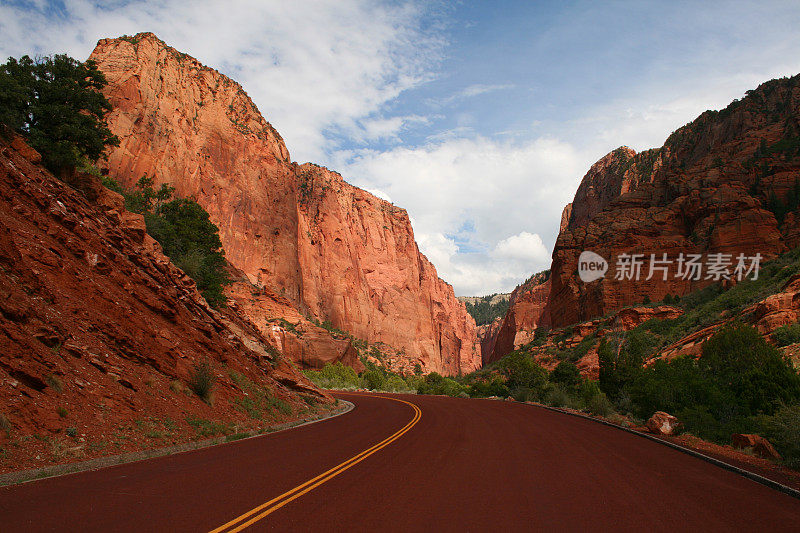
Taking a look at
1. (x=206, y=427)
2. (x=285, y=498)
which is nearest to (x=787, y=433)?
(x=285, y=498)

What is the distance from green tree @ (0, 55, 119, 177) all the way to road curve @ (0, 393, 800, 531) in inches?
588

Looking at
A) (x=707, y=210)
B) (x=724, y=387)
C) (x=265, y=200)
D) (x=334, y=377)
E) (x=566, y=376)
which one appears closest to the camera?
(x=724, y=387)

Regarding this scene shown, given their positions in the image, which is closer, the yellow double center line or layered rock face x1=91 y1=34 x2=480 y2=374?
the yellow double center line

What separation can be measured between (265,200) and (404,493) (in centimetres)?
6882

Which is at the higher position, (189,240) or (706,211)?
(706,211)

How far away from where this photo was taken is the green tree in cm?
1661

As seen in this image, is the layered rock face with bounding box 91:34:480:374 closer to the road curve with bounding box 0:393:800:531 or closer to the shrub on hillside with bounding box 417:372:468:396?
the shrub on hillside with bounding box 417:372:468:396

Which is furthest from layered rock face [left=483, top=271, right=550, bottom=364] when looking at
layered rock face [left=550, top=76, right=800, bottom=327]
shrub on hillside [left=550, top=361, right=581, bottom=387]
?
shrub on hillside [left=550, top=361, right=581, bottom=387]

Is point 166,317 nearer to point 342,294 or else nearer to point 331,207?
point 342,294

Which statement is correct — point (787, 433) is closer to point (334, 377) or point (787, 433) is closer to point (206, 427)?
point (206, 427)

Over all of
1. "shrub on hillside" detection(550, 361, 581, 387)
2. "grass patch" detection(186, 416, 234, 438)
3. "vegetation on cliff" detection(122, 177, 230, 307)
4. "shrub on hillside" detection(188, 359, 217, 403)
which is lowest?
"grass patch" detection(186, 416, 234, 438)

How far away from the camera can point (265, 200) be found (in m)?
69.8

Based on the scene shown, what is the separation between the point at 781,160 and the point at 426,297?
83.8 m

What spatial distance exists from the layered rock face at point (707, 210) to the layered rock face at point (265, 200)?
42.8 m
